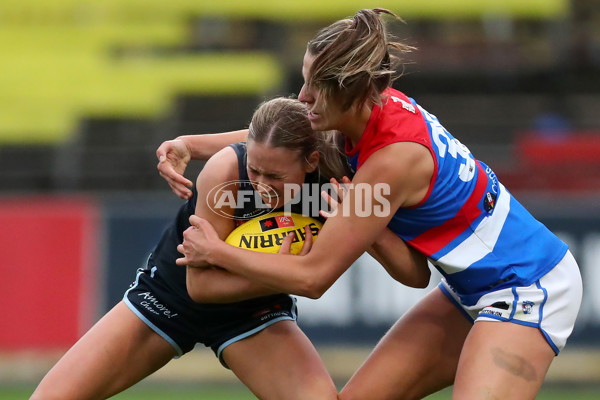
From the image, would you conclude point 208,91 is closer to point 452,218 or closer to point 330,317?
point 330,317

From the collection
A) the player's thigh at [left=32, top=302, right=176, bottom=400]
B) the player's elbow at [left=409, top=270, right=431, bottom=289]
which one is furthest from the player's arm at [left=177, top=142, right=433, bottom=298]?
the player's thigh at [left=32, top=302, right=176, bottom=400]

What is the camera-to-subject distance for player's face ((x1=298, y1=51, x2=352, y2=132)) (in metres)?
4.10

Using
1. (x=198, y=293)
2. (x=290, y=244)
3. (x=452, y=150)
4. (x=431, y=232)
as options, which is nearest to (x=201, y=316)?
(x=198, y=293)

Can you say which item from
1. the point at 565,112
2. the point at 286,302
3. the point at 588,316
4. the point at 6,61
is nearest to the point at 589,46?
the point at 565,112

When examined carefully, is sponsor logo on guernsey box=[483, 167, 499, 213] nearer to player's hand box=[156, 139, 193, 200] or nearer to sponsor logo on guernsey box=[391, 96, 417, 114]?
sponsor logo on guernsey box=[391, 96, 417, 114]

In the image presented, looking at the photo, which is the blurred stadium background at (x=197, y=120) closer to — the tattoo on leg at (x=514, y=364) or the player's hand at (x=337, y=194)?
the player's hand at (x=337, y=194)

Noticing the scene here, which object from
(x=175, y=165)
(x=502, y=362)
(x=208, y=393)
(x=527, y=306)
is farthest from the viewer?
(x=208, y=393)

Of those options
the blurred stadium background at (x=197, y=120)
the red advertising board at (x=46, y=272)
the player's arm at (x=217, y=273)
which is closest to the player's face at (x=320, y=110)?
the player's arm at (x=217, y=273)

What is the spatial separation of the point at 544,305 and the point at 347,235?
3.09 ft

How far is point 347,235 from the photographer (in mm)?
4090

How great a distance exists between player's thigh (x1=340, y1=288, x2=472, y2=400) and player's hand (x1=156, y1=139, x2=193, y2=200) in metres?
1.21

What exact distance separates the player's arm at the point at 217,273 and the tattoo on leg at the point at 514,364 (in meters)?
1.03

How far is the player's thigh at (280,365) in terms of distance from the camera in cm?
450

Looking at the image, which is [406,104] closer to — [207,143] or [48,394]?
[207,143]
